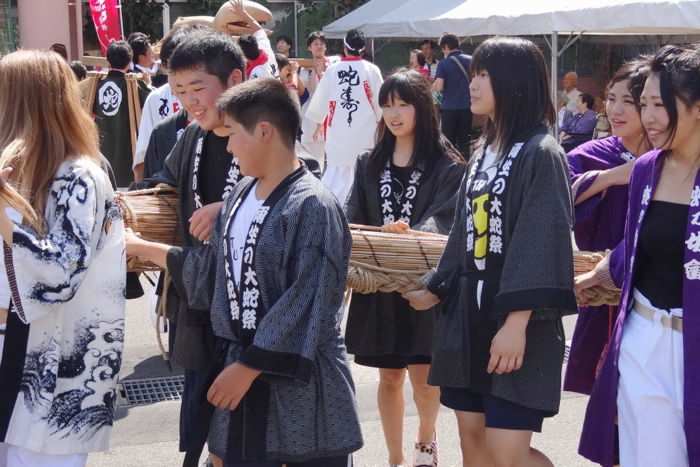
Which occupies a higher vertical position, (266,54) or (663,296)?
(266,54)

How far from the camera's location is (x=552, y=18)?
13.1 m

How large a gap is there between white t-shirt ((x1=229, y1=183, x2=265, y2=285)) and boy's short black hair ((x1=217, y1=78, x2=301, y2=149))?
0.19m

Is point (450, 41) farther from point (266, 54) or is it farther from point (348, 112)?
point (266, 54)

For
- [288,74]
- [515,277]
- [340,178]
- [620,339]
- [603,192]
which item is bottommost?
[340,178]

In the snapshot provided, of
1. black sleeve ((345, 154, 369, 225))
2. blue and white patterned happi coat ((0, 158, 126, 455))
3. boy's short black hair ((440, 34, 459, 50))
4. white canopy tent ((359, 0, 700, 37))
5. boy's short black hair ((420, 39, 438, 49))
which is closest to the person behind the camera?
blue and white patterned happi coat ((0, 158, 126, 455))

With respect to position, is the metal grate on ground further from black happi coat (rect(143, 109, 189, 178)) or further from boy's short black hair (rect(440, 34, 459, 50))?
boy's short black hair (rect(440, 34, 459, 50))

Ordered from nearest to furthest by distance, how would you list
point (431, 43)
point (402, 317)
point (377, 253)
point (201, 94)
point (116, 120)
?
1. point (201, 94)
2. point (377, 253)
3. point (402, 317)
4. point (116, 120)
5. point (431, 43)

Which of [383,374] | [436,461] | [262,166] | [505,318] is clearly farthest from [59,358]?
[436,461]

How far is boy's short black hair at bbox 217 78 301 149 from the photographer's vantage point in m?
2.67

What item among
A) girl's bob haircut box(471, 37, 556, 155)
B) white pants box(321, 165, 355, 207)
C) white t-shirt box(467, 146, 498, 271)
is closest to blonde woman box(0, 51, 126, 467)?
white t-shirt box(467, 146, 498, 271)

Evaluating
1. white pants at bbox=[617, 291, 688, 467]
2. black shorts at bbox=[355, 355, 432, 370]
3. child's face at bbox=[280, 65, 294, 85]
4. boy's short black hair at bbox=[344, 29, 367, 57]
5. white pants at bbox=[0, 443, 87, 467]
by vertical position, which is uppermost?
boy's short black hair at bbox=[344, 29, 367, 57]

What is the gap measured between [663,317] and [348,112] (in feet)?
19.2

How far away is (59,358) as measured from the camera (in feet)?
8.76

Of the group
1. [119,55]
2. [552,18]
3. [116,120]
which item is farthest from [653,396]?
[552,18]
